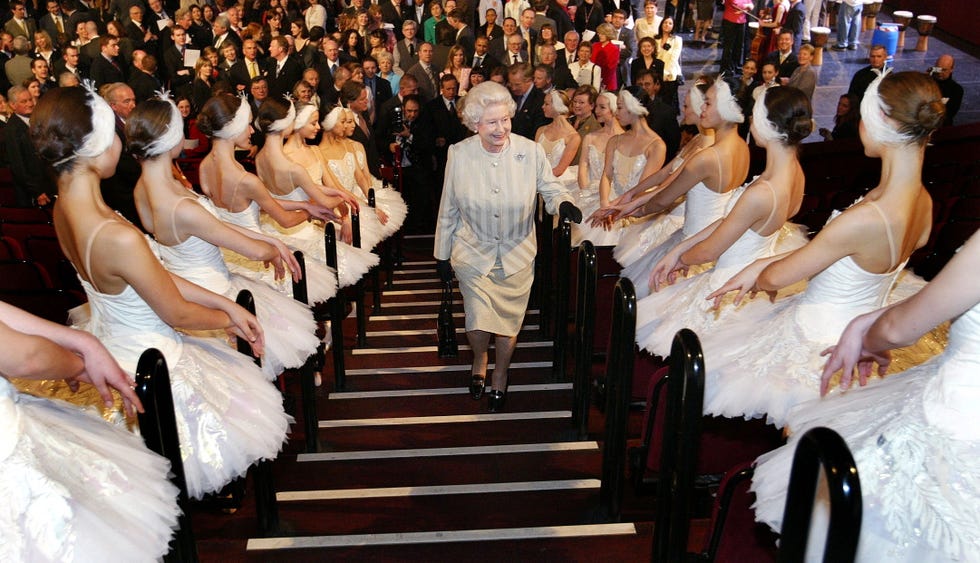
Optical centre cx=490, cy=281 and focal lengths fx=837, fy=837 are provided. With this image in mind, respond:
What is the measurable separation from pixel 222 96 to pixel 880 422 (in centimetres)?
371

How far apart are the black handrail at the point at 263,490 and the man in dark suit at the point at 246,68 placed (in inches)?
311

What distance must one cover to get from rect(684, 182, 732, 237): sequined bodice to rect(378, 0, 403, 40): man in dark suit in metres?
8.93

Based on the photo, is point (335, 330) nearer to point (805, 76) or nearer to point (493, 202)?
point (493, 202)

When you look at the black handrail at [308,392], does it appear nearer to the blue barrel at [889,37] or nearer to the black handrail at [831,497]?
the black handrail at [831,497]

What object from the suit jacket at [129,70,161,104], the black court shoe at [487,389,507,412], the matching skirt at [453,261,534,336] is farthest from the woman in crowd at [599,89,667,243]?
the suit jacket at [129,70,161,104]

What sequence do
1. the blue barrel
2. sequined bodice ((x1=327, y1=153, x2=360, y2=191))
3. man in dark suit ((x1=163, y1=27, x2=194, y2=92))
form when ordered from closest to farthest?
1. sequined bodice ((x1=327, y1=153, x2=360, y2=191))
2. man in dark suit ((x1=163, y1=27, x2=194, y2=92))
3. the blue barrel

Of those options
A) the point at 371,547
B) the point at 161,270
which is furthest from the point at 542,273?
the point at 161,270

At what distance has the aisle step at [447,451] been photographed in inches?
153

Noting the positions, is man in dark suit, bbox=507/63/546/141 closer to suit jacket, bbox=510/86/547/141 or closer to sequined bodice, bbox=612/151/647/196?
suit jacket, bbox=510/86/547/141

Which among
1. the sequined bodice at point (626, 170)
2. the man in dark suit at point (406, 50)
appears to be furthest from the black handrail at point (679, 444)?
the man in dark suit at point (406, 50)

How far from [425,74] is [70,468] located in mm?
8923

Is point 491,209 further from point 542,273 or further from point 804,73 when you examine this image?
point 804,73

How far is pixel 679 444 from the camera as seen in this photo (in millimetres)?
2395

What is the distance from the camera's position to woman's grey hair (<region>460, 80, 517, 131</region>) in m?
4.19
